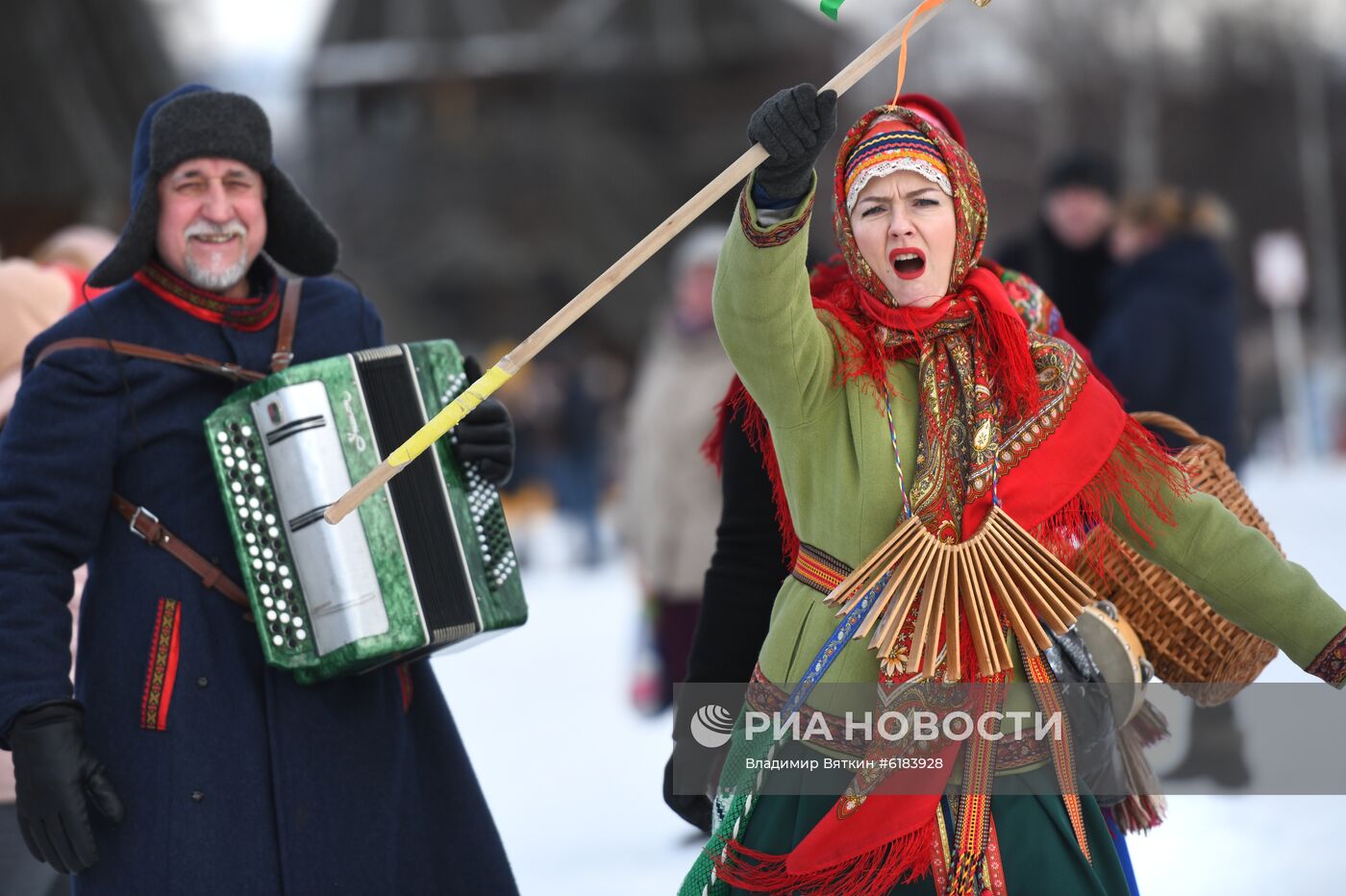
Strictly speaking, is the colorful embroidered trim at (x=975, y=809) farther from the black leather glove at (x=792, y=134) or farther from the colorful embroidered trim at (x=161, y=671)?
the colorful embroidered trim at (x=161, y=671)

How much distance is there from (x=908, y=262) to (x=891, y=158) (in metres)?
0.18

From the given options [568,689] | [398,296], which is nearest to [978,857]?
[568,689]

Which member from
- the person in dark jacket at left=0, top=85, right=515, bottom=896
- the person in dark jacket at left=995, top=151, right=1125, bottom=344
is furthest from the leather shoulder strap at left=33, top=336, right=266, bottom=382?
the person in dark jacket at left=995, top=151, right=1125, bottom=344

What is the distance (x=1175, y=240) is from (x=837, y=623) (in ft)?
12.7

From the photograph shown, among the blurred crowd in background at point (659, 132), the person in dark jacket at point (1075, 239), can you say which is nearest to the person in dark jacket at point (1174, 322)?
the person in dark jacket at point (1075, 239)

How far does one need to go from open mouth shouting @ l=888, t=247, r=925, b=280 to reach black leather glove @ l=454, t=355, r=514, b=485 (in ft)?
3.59

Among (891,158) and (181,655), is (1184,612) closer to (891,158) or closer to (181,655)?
(891,158)

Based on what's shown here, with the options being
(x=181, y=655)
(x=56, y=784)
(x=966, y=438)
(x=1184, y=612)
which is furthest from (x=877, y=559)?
(x=56, y=784)

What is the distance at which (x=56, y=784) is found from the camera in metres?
3.15

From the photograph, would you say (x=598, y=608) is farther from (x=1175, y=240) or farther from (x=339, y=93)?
(x=339, y=93)

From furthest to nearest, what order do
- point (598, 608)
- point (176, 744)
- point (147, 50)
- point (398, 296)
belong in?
point (398, 296), point (147, 50), point (598, 608), point (176, 744)

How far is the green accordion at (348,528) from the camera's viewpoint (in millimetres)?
3344

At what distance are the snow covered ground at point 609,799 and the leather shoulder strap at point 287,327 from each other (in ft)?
7.32

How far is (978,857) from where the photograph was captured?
273 cm
